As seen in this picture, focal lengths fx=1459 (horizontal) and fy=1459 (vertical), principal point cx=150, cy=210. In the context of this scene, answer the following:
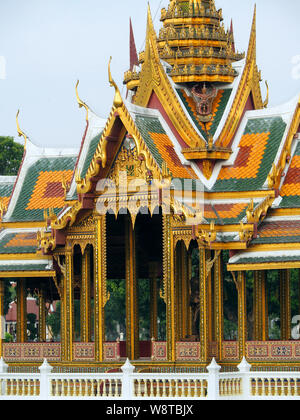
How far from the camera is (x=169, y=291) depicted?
32.4 meters

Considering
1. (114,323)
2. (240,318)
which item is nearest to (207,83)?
(240,318)

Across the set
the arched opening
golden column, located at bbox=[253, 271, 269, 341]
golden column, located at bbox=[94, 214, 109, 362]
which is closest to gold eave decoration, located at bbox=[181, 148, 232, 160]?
the arched opening

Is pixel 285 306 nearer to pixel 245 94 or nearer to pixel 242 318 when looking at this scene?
pixel 242 318

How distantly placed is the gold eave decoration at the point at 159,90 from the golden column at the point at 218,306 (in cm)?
334

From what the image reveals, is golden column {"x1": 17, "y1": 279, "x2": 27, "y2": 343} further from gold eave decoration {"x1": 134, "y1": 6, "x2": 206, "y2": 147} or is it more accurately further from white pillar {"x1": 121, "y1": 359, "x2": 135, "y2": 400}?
white pillar {"x1": 121, "y1": 359, "x2": 135, "y2": 400}

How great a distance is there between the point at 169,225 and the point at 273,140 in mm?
3869

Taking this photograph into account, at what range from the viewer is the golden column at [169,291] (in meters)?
32.3

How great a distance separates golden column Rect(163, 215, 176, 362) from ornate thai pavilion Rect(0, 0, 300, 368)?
0.9 inches

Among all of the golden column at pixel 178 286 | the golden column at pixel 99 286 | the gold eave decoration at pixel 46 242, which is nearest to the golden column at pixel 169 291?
the golden column at pixel 178 286

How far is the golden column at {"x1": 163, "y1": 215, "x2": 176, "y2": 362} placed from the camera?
106 ft

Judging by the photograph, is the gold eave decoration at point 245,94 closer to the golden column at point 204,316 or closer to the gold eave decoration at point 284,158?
the gold eave decoration at point 284,158

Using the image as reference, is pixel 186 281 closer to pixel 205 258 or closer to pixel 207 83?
pixel 205 258

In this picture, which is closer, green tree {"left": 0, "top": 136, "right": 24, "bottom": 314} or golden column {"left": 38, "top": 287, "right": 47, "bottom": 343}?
golden column {"left": 38, "top": 287, "right": 47, "bottom": 343}

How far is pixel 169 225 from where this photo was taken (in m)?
32.7
